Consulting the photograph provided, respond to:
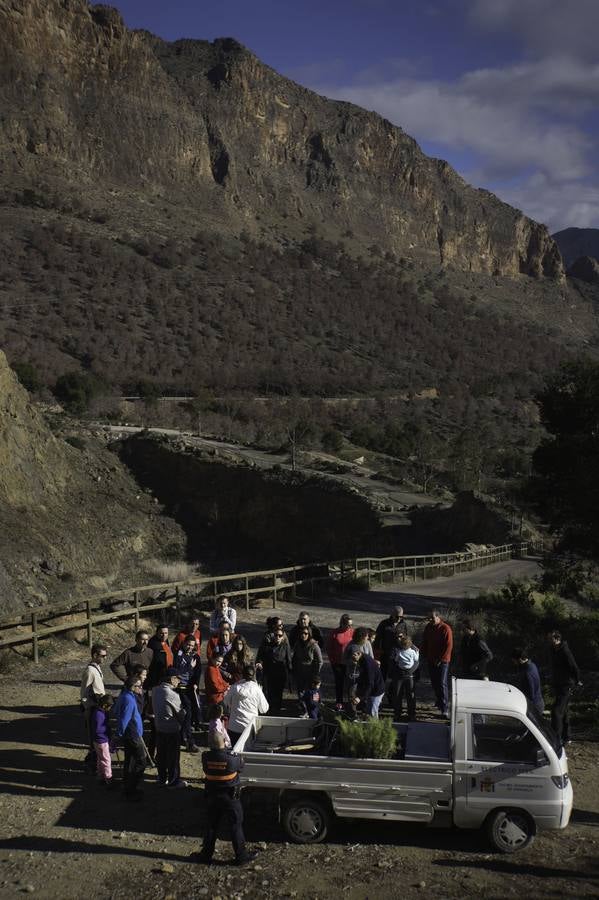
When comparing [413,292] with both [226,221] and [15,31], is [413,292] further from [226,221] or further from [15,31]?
[15,31]

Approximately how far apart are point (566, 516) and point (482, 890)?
51.4 feet

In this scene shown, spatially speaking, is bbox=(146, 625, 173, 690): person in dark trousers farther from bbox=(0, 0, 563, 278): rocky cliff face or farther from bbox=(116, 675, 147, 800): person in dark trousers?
bbox=(0, 0, 563, 278): rocky cliff face

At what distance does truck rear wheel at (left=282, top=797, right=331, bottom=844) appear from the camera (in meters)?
7.56

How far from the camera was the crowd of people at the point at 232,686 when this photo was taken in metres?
8.38

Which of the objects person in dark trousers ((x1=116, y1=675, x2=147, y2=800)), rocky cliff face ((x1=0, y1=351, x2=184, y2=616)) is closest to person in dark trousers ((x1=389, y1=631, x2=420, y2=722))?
person in dark trousers ((x1=116, y1=675, x2=147, y2=800))

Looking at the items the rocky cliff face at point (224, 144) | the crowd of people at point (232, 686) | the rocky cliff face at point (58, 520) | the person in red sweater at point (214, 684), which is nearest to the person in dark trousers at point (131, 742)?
the crowd of people at point (232, 686)

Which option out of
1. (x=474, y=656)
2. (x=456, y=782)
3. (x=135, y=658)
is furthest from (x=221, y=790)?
(x=474, y=656)

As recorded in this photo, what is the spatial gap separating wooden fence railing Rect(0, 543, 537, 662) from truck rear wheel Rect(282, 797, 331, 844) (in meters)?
7.24

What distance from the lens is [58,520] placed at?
30688 mm

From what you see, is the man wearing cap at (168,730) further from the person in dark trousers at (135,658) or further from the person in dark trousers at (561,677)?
the person in dark trousers at (561,677)

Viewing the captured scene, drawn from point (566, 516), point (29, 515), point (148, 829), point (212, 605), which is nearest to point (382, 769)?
point (148, 829)

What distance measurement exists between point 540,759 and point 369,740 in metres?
1.50

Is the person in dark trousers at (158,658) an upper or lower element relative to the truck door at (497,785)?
upper

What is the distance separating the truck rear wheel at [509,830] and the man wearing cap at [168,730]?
3.18 metres
